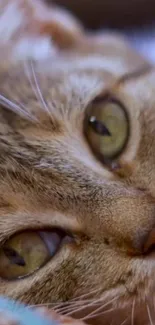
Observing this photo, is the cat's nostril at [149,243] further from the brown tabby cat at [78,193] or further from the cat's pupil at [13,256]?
the cat's pupil at [13,256]

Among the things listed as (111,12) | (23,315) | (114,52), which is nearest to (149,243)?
(23,315)

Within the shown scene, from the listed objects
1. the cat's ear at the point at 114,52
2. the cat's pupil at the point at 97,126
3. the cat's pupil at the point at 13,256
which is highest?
the cat's ear at the point at 114,52

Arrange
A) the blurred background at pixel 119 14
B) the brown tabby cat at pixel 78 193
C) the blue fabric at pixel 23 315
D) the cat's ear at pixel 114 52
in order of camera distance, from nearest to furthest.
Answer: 1. the blue fabric at pixel 23 315
2. the brown tabby cat at pixel 78 193
3. the cat's ear at pixel 114 52
4. the blurred background at pixel 119 14

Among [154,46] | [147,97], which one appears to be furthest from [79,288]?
[154,46]

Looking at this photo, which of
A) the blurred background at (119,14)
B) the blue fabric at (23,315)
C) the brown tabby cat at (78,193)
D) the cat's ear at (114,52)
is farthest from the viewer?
the blurred background at (119,14)

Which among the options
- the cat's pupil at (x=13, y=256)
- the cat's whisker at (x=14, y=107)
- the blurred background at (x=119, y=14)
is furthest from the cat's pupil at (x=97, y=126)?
the blurred background at (x=119, y=14)

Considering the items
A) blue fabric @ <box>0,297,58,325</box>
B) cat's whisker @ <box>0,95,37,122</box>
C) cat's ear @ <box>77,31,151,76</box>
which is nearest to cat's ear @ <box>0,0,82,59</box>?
cat's ear @ <box>77,31,151,76</box>

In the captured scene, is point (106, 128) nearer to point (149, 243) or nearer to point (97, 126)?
point (97, 126)

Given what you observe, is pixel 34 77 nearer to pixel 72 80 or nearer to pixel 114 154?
pixel 72 80
